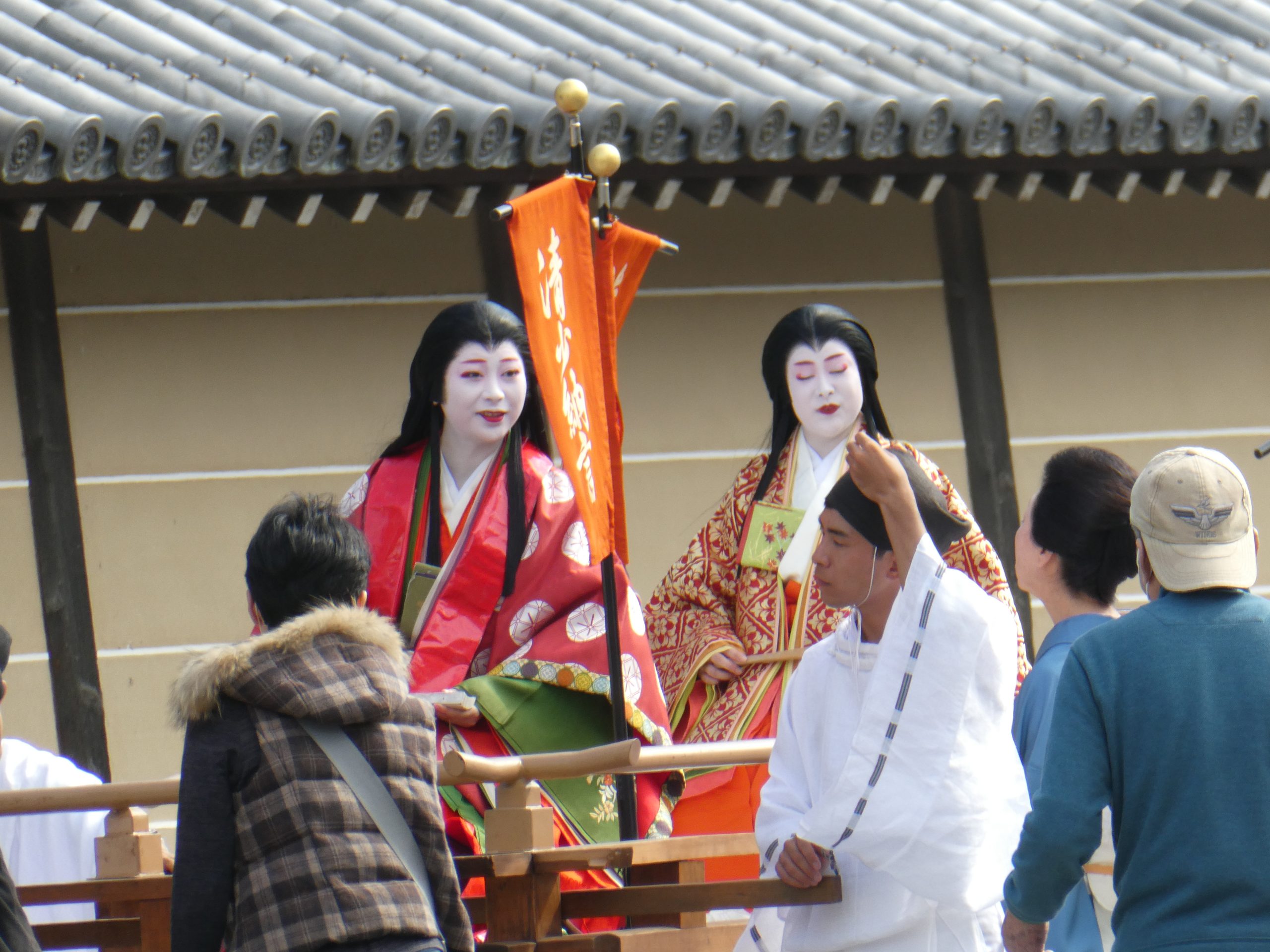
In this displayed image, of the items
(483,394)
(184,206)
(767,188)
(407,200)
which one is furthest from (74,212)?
(767,188)

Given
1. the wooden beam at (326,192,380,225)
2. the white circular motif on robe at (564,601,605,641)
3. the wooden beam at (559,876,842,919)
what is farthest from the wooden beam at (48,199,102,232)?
the wooden beam at (559,876,842,919)

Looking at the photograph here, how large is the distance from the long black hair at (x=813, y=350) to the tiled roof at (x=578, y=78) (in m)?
1.19

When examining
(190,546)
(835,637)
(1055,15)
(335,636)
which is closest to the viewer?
(335,636)

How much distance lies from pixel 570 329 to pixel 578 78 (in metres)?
2.48

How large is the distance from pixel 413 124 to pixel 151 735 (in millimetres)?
2263

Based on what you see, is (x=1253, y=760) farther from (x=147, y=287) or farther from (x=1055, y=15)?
(x=1055, y=15)

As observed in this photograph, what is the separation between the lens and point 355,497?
186 inches

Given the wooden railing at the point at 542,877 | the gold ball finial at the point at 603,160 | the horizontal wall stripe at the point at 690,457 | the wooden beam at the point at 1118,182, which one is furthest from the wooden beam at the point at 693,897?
the wooden beam at the point at 1118,182

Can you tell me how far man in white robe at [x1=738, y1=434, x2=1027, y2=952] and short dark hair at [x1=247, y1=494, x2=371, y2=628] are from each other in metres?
0.86

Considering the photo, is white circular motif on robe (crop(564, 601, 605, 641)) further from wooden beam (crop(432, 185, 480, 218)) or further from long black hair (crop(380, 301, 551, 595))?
wooden beam (crop(432, 185, 480, 218))

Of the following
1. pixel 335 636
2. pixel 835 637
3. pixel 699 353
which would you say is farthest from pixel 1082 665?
pixel 699 353

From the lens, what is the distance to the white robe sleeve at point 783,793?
320cm

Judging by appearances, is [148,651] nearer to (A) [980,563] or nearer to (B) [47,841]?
(B) [47,841]

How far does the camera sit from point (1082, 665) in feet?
8.91
